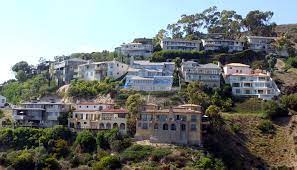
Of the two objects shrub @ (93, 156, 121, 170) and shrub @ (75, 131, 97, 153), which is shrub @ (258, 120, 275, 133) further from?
shrub @ (75, 131, 97, 153)

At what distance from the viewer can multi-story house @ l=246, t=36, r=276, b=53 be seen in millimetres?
111706

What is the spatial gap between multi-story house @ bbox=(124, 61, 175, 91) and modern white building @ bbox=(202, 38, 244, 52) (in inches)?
555

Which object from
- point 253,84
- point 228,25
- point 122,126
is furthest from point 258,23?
point 122,126

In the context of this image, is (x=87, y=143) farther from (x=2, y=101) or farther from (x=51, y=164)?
(x=2, y=101)

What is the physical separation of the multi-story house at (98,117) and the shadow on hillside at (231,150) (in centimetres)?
1159

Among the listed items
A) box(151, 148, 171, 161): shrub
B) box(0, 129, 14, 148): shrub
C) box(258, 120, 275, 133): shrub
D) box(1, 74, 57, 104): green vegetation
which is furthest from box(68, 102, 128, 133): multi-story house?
box(258, 120, 275, 133): shrub

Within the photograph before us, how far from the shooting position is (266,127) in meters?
84.1

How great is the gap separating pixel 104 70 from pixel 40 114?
631 inches

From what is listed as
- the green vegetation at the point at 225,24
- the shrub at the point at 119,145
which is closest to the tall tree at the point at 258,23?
the green vegetation at the point at 225,24

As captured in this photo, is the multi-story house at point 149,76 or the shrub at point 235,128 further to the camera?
the multi-story house at point 149,76

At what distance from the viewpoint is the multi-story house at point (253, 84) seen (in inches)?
3725

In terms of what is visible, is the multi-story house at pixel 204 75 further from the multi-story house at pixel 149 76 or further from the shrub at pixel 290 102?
the shrub at pixel 290 102

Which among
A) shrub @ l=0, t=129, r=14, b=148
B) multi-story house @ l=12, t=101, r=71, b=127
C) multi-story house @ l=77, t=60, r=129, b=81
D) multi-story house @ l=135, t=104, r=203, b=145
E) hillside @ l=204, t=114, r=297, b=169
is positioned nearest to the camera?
multi-story house @ l=135, t=104, r=203, b=145

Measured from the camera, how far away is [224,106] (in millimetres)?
88125
